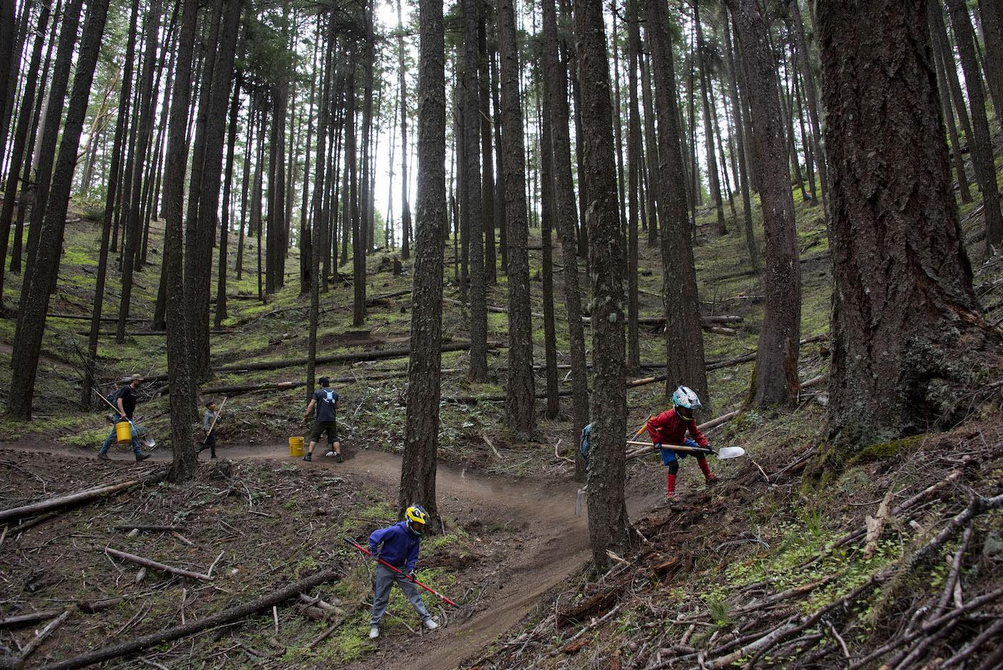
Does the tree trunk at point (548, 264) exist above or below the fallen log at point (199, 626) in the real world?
above

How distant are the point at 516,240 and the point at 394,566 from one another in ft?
27.3

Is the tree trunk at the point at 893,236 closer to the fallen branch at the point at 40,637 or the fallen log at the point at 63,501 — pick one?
the fallen branch at the point at 40,637

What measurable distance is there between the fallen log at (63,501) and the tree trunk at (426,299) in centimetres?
521

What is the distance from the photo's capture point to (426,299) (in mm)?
9023

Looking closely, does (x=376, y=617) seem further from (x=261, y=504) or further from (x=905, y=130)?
(x=905, y=130)

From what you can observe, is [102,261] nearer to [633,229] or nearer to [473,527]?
[473,527]

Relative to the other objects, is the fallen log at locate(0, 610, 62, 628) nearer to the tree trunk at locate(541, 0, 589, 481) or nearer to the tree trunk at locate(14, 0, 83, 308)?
the tree trunk at locate(541, 0, 589, 481)

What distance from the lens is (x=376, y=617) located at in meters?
6.91

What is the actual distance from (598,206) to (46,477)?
11008 millimetres

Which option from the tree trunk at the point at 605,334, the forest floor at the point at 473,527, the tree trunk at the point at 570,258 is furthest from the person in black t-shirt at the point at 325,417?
the tree trunk at the point at 605,334

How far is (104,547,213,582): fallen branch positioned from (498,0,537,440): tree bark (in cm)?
745

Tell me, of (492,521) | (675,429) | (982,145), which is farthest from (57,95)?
(982,145)

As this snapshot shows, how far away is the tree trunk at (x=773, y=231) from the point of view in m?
9.30

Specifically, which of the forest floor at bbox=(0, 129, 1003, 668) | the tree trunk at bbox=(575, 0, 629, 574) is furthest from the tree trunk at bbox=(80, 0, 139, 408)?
the tree trunk at bbox=(575, 0, 629, 574)
